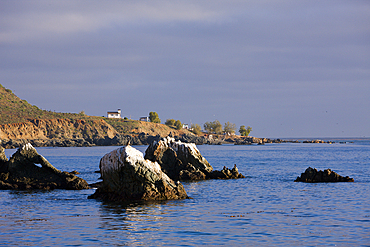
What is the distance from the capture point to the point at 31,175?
3491 centimetres

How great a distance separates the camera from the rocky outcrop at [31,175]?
3428cm

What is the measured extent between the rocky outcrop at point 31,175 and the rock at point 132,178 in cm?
756

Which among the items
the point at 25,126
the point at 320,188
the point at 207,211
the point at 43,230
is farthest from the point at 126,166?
the point at 25,126

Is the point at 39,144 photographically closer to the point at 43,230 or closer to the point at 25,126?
the point at 25,126

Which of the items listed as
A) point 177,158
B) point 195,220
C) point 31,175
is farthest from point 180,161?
point 195,220

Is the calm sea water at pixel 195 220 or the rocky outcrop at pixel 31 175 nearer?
the calm sea water at pixel 195 220

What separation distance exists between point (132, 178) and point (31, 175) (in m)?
12.5

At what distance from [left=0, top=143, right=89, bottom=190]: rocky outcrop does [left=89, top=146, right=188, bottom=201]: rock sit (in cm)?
756

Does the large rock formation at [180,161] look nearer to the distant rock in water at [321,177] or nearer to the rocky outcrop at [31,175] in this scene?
the distant rock in water at [321,177]

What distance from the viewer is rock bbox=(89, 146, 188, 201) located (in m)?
27.0

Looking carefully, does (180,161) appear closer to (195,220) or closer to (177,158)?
(177,158)

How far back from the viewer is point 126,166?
2681cm

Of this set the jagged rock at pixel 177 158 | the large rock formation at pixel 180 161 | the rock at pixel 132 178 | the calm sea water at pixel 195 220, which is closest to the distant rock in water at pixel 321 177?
the calm sea water at pixel 195 220

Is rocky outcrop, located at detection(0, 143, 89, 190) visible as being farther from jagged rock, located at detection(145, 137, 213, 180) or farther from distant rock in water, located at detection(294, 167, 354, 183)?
distant rock in water, located at detection(294, 167, 354, 183)
